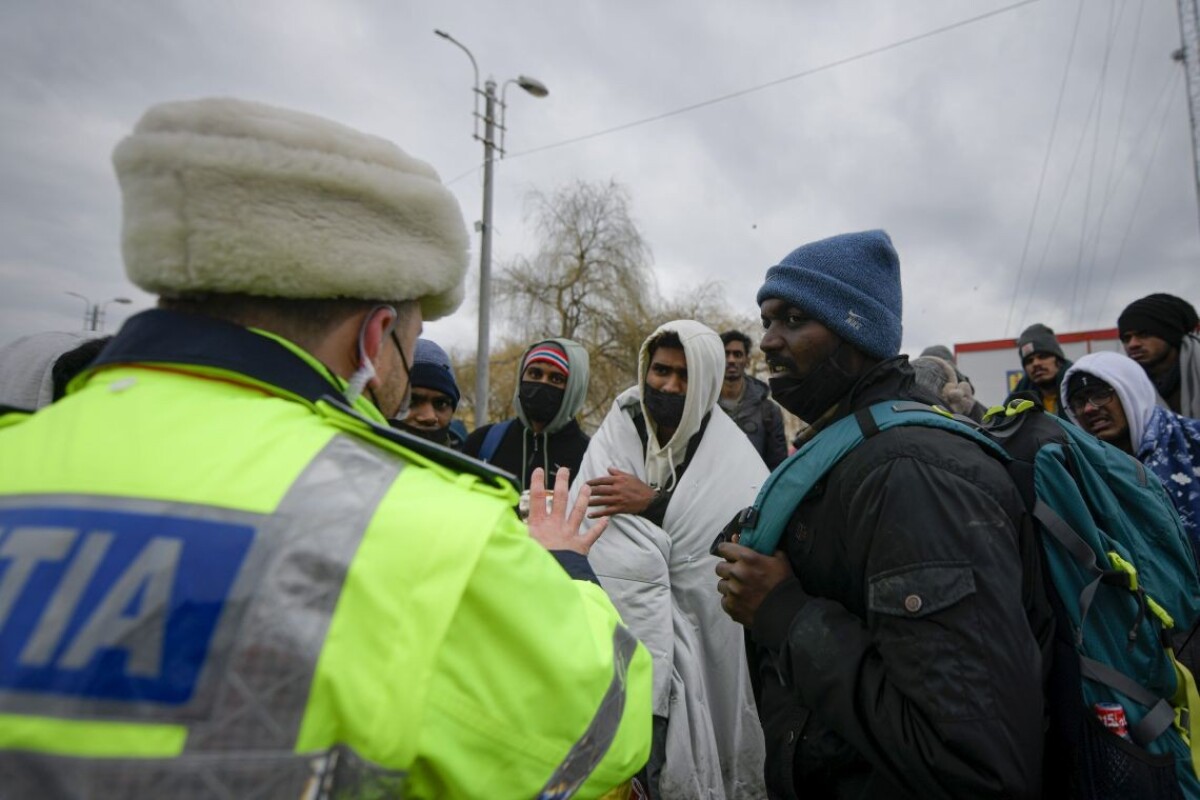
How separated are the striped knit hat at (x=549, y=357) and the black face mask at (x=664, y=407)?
91 cm

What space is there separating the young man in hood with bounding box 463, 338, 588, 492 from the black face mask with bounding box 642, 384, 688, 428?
0.79m

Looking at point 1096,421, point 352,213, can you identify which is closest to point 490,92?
point 1096,421

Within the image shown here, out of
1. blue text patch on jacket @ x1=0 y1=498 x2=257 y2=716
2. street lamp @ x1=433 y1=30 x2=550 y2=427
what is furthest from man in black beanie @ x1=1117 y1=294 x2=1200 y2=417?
street lamp @ x1=433 y1=30 x2=550 y2=427

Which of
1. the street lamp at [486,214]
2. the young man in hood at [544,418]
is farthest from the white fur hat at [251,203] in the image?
the street lamp at [486,214]

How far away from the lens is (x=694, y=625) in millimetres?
2434

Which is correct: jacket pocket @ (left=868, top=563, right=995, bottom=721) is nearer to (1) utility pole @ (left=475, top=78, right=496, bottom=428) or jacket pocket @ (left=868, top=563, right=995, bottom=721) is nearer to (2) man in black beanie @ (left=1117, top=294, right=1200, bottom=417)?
(2) man in black beanie @ (left=1117, top=294, right=1200, bottom=417)

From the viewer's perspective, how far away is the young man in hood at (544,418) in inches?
143

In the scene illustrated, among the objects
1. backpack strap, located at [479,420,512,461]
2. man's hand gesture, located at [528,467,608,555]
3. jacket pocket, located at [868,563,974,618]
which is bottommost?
jacket pocket, located at [868,563,974,618]

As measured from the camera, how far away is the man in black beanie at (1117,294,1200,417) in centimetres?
362

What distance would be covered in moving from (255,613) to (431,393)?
2928 mm

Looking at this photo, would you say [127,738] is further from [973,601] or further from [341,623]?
[973,601]

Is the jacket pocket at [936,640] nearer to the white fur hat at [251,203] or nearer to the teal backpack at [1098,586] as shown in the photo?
the teal backpack at [1098,586]

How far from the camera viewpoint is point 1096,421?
119 inches

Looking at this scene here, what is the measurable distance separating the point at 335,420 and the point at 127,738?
43 centimetres
